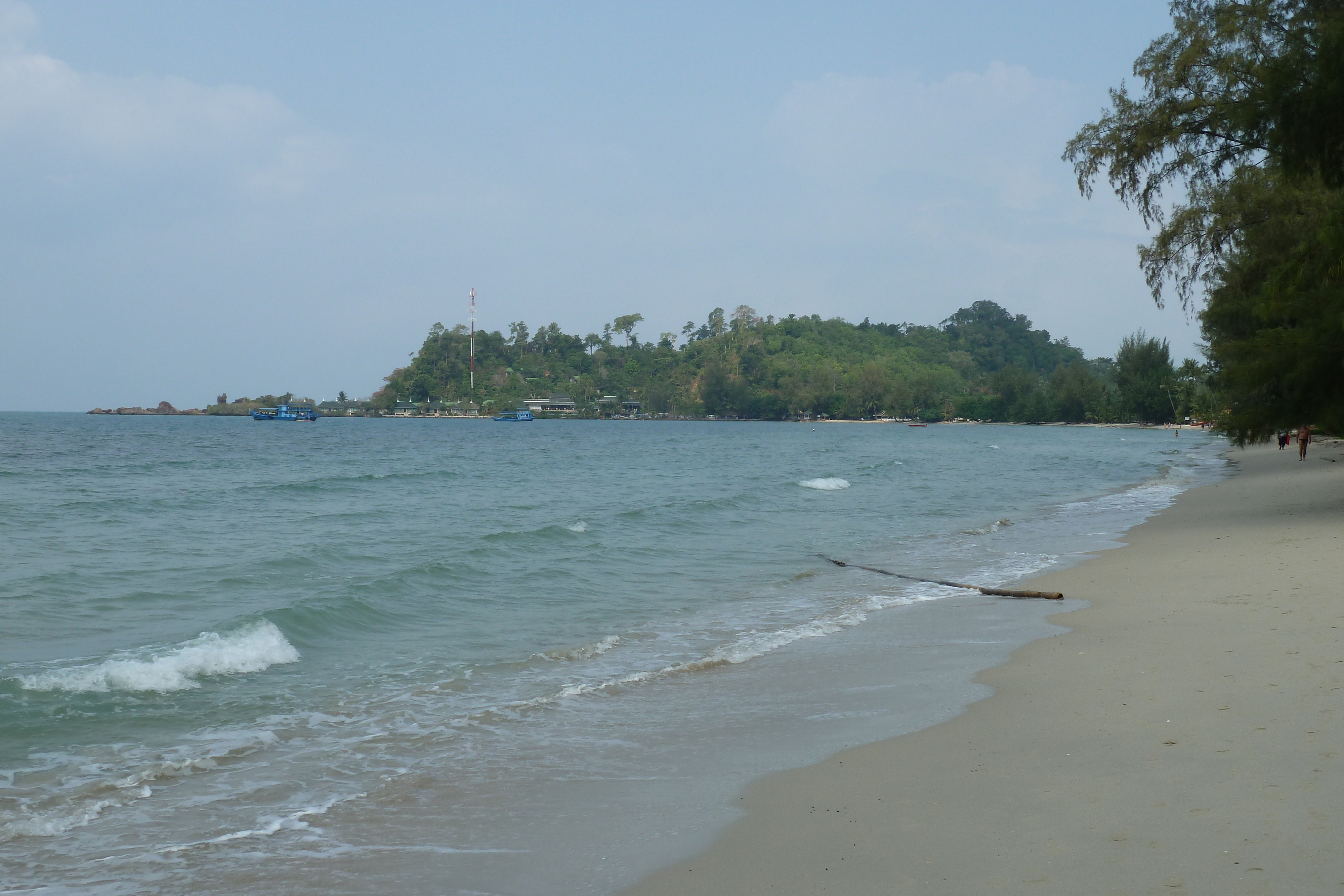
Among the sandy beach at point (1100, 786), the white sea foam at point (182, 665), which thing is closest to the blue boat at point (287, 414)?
the white sea foam at point (182, 665)

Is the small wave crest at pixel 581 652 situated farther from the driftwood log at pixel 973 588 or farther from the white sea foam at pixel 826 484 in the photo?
the white sea foam at pixel 826 484

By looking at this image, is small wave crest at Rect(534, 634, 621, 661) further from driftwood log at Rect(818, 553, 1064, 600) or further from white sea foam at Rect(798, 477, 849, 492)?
white sea foam at Rect(798, 477, 849, 492)

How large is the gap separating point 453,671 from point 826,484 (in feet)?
89.6

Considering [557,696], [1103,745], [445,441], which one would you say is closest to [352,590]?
[557,696]

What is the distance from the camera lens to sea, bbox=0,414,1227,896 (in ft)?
16.9

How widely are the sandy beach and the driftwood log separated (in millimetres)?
2641

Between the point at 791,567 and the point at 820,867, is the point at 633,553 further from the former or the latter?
the point at 820,867

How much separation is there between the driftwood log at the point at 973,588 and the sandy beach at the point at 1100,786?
2641 millimetres

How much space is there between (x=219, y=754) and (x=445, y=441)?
278ft

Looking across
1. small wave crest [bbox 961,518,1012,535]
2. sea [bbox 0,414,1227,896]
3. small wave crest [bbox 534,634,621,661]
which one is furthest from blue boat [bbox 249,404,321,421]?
small wave crest [bbox 534,634,621,661]

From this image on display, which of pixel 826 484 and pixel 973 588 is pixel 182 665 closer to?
pixel 973 588

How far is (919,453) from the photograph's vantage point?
67062 mm

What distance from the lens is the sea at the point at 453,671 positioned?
515 cm

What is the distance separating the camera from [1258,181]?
22.2m
